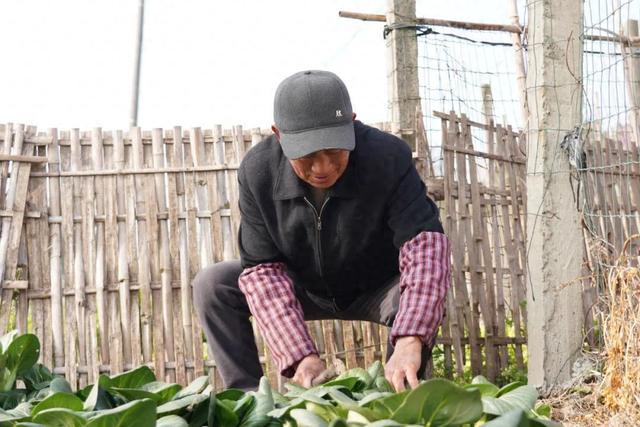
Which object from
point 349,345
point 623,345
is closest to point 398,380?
point 623,345

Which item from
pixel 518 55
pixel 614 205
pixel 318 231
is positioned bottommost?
pixel 318 231

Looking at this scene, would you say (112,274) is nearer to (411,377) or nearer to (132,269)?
(132,269)

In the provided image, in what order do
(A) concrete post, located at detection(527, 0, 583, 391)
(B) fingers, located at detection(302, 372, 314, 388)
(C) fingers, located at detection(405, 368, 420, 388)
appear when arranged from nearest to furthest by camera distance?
(C) fingers, located at detection(405, 368, 420, 388)
(B) fingers, located at detection(302, 372, 314, 388)
(A) concrete post, located at detection(527, 0, 583, 391)

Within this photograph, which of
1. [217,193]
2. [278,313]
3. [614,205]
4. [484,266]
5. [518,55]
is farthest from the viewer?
[518,55]

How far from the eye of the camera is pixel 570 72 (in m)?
4.27

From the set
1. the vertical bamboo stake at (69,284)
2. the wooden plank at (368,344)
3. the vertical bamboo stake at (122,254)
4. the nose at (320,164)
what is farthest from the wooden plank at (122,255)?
the nose at (320,164)

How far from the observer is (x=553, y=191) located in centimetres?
426

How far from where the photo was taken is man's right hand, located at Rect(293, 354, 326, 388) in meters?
2.76

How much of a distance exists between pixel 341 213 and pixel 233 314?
0.71 meters

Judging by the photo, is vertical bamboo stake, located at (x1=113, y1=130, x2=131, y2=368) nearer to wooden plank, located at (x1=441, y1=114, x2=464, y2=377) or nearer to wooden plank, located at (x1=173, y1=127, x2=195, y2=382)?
wooden plank, located at (x1=173, y1=127, x2=195, y2=382)

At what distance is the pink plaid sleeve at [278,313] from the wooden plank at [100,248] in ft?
7.84

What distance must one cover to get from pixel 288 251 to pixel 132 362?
8.30 feet

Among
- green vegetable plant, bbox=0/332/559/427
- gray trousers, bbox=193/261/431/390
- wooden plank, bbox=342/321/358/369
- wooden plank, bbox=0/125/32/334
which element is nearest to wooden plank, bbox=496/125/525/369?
wooden plank, bbox=342/321/358/369

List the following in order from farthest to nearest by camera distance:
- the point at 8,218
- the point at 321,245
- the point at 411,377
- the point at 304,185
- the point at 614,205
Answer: the point at 614,205 → the point at 8,218 → the point at 321,245 → the point at 304,185 → the point at 411,377
